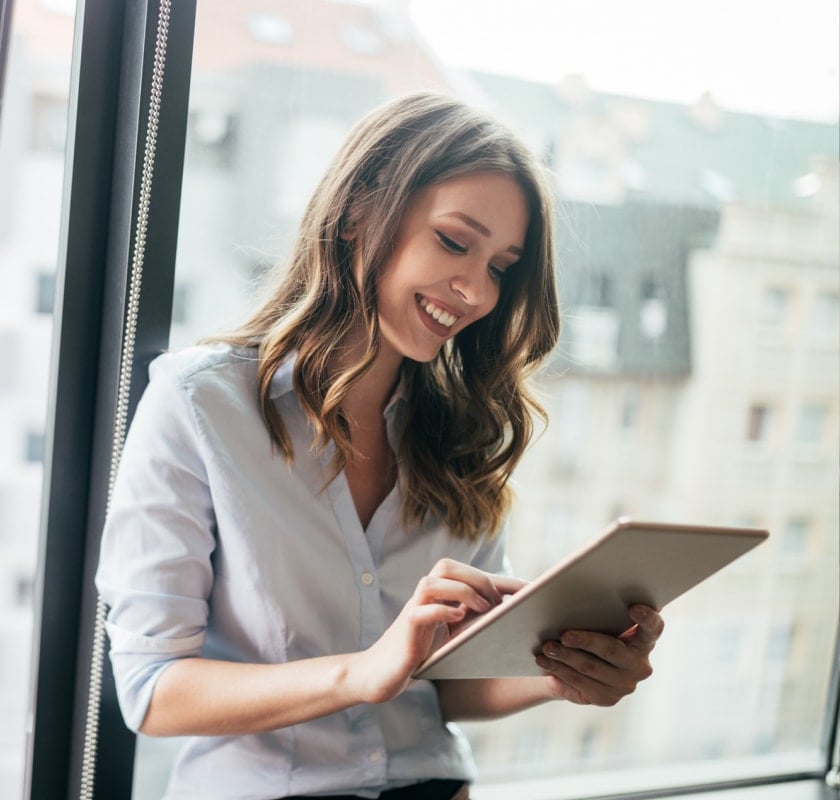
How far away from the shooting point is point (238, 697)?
1024 mm

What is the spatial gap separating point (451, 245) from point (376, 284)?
0.10 meters

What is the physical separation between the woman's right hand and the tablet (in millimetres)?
21

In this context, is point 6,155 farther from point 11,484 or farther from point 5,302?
point 11,484

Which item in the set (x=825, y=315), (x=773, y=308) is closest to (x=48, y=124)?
(x=773, y=308)

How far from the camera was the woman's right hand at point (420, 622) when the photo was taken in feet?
3.06

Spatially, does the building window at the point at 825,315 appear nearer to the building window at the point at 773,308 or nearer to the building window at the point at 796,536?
the building window at the point at 773,308

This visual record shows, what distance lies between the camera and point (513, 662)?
103cm

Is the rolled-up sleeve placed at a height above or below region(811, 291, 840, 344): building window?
below

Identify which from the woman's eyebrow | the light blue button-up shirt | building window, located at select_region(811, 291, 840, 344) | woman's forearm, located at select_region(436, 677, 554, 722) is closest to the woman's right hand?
the light blue button-up shirt

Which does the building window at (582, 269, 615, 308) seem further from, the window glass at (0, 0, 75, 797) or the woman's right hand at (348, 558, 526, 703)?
the window glass at (0, 0, 75, 797)

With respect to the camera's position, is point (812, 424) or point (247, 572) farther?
point (812, 424)

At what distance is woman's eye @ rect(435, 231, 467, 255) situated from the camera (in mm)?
1165

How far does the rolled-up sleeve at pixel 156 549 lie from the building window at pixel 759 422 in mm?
1072

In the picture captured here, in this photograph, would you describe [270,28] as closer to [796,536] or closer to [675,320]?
[675,320]
